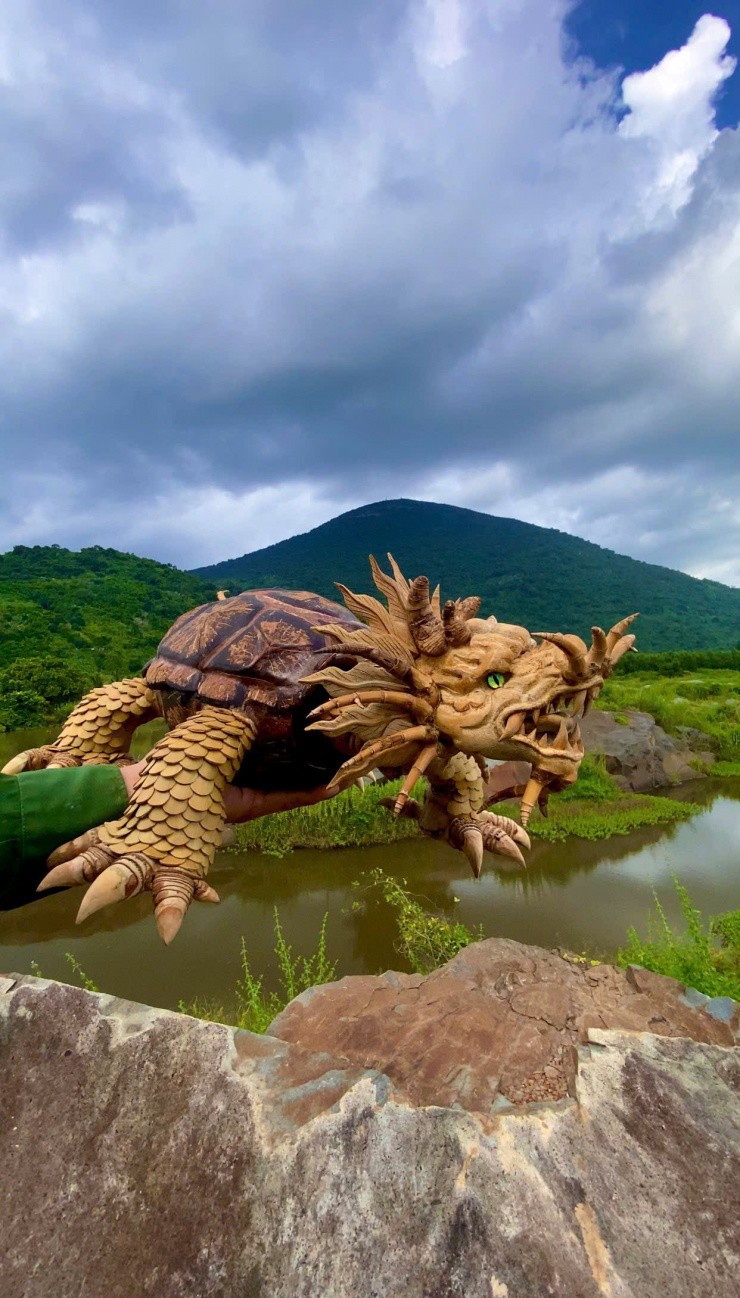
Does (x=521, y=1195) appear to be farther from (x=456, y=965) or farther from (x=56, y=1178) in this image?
(x=456, y=965)

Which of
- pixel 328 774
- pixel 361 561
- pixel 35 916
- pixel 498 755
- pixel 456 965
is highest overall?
pixel 361 561

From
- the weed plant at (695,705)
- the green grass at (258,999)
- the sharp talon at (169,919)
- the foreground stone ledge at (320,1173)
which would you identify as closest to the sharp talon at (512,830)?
the foreground stone ledge at (320,1173)

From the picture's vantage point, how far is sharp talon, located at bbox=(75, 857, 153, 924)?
144cm

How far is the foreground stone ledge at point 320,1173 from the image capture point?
94 centimetres

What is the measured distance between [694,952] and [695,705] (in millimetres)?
12503

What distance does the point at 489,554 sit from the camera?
63344mm

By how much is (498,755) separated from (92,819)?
122 centimetres

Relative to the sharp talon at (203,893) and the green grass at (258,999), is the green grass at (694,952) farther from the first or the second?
the sharp talon at (203,893)

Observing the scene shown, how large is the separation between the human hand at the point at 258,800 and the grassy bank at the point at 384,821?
5010 mm

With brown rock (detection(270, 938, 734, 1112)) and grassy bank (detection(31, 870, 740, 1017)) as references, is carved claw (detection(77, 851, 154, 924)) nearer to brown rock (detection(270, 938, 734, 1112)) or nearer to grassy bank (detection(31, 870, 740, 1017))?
brown rock (detection(270, 938, 734, 1112))

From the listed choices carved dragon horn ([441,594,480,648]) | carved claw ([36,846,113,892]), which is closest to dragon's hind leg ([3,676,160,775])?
carved claw ([36,846,113,892])

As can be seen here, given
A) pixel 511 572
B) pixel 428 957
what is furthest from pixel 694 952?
pixel 511 572

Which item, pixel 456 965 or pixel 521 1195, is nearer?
pixel 521 1195

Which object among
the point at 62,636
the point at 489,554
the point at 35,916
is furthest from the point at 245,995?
the point at 489,554
